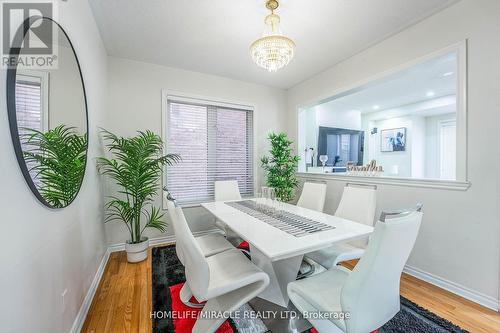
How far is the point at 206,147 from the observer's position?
12.0ft

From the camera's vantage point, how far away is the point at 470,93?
74.1 inches


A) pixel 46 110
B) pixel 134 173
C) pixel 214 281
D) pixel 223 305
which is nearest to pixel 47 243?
pixel 46 110

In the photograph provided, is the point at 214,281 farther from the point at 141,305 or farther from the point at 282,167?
the point at 282,167

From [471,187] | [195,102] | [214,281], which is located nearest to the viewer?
[214,281]

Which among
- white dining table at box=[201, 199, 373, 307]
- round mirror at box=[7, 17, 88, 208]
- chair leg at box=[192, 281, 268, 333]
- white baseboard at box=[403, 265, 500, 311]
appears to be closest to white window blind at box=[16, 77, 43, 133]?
round mirror at box=[7, 17, 88, 208]

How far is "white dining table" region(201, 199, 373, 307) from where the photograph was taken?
1.30 metres

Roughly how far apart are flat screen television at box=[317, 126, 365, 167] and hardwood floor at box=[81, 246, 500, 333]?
9.53ft

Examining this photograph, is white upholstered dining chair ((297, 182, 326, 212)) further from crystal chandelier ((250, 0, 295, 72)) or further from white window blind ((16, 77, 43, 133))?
white window blind ((16, 77, 43, 133))

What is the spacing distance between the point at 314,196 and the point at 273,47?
1.74 meters

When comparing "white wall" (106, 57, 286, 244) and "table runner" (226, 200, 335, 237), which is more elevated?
"white wall" (106, 57, 286, 244)

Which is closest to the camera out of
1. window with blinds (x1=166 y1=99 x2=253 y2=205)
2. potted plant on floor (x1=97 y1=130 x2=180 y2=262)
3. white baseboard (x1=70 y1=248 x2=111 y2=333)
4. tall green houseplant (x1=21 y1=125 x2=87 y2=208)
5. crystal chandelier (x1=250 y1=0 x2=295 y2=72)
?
tall green houseplant (x1=21 y1=125 x2=87 y2=208)

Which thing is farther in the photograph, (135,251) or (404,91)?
(404,91)

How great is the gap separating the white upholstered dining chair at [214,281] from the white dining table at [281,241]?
19 centimetres

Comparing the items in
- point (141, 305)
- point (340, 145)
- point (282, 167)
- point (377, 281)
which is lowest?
point (141, 305)
